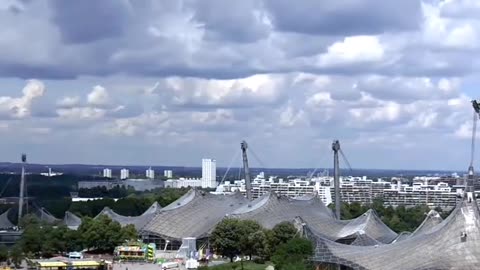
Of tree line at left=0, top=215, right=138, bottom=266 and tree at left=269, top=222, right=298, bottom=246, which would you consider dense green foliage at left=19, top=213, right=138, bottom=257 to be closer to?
tree line at left=0, top=215, right=138, bottom=266

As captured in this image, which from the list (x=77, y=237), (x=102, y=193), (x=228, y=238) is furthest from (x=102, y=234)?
(x=102, y=193)

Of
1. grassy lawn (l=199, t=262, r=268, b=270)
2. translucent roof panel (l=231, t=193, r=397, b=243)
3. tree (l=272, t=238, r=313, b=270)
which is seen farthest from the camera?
translucent roof panel (l=231, t=193, r=397, b=243)

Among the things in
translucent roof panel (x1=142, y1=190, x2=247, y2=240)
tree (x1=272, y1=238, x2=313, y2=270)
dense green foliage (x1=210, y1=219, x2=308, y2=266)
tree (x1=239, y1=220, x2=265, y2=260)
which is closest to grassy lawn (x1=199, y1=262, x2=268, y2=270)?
tree (x1=239, y1=220, x2=265, y2=260)

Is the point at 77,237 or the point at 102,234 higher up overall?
the point at 102,234

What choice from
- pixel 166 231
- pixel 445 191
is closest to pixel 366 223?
pixel 166 231

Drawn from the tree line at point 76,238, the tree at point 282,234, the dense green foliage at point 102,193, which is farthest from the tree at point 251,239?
the dense green foliage at point 102,193

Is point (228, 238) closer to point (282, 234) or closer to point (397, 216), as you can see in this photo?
point (282, 234)

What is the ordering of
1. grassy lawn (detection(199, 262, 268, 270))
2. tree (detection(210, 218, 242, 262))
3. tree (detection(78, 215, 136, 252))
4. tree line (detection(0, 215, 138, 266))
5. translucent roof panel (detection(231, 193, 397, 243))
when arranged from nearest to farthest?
1. grassy lawn (detection(199, 262, 268, 270))
2. tree (detection(210, 218, 242, 262))
3. tree line (detection(0, 215, 138, 266))
4. tree (detection(78, 215, 136, 252))
5. translucent roof panel (detection(231, 193, 397, 243))

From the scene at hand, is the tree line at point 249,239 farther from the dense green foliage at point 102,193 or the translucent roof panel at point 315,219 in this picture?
the dense green foliage at point 102,193
